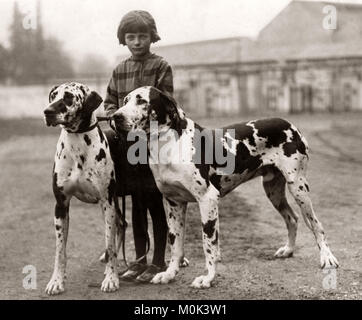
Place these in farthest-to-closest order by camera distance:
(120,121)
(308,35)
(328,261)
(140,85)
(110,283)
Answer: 1. (308,35)
2. (328,261)
3. (140,85)
4. (110,283)
5. (120,121)

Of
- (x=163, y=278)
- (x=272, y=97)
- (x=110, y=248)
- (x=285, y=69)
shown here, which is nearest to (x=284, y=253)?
(x=163, y=278)

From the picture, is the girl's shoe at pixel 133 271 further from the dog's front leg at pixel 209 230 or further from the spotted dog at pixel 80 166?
the dog's front leg at pixel 209 230

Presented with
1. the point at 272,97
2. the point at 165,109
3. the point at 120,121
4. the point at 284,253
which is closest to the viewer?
the point at 120,121

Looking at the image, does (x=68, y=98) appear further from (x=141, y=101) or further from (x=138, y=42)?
(x=138, y=42)

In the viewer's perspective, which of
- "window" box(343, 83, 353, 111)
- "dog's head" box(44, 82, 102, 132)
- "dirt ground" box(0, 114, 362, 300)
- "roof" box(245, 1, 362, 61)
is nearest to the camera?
"dog's head" box(44, 82, 102, 132)

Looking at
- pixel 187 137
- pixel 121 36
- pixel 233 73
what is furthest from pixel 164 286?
pixel 233 73

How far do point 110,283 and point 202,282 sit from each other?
80 cm

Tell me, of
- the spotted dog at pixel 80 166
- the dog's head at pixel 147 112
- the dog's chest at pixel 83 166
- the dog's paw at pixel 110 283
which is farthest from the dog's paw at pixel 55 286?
the dog's head at pixel 147 112

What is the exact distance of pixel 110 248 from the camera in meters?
5.28

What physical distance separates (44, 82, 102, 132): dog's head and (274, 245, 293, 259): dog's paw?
2506mm

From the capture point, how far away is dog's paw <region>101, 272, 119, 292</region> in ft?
17.1

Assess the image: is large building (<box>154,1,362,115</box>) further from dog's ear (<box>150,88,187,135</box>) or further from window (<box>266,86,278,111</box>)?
dog's ear (<box>150,88,187,135</box>)

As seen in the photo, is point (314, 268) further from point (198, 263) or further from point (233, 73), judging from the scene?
point (233, 73)

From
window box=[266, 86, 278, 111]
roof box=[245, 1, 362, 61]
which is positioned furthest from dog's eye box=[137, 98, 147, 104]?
roof box=[245, 1, 362, 61]
